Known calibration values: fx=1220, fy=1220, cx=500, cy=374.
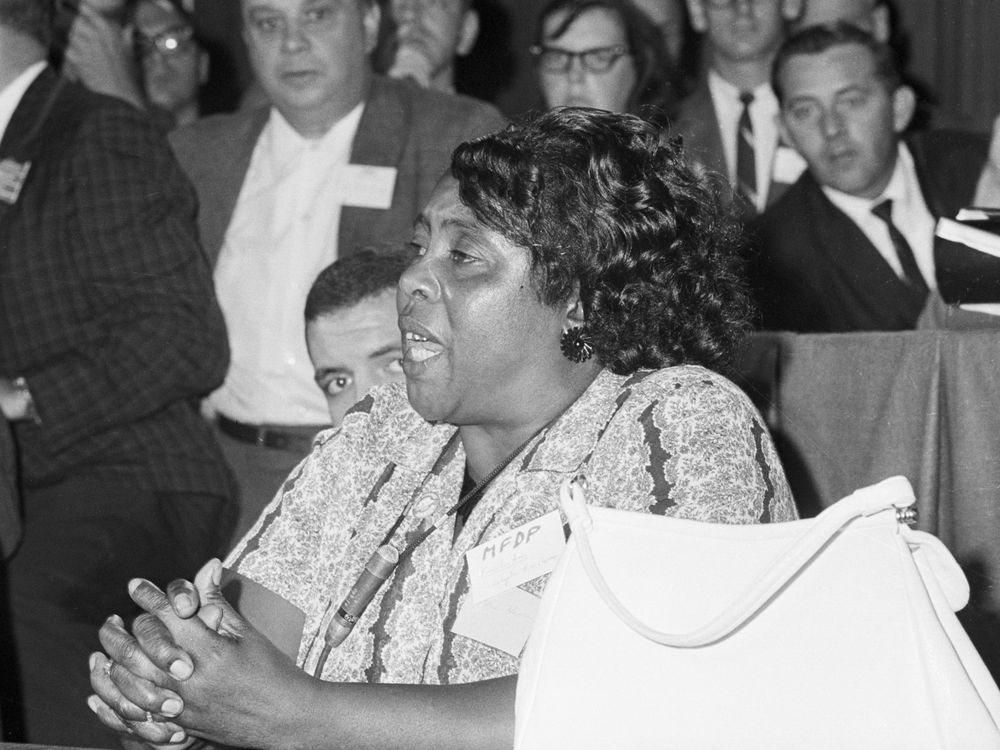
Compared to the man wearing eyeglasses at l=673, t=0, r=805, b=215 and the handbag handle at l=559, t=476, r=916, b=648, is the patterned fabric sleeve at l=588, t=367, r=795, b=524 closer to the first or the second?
the handbag handle at l=559, t=476, r=916, b=648

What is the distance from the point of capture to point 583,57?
3.34 metres

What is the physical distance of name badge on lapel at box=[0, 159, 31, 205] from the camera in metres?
2.90

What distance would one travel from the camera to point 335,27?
329cm

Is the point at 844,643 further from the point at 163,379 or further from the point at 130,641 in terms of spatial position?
the point at 163,379

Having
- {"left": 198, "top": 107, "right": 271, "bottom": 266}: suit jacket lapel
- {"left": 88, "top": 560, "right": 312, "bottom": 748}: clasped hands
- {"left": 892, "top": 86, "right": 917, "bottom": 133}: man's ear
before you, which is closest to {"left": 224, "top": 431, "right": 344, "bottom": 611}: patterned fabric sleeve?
{"left": 88, "top": 560, "right": 312, "bottom": 748}: clasped hands

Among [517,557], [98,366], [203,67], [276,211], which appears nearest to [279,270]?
[276,211]

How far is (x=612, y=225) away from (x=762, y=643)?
0.76m

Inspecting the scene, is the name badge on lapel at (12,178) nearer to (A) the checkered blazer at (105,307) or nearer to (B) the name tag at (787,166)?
(A) the checkered blazer at (105,307)

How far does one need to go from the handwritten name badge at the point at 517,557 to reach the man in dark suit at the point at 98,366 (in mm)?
1403

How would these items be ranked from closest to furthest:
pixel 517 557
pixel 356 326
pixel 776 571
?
pixel 776 571
pixel 517 557
pixel 356 326

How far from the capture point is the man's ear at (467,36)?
3.56m

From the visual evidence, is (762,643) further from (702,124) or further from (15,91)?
(15,91)

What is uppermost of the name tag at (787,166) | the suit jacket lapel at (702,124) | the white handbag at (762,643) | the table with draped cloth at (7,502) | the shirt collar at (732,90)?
the shirt collar at (732,90)

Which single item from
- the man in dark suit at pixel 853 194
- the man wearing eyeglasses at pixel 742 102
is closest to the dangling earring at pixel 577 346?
the man in dark suit at pixel 853 194
